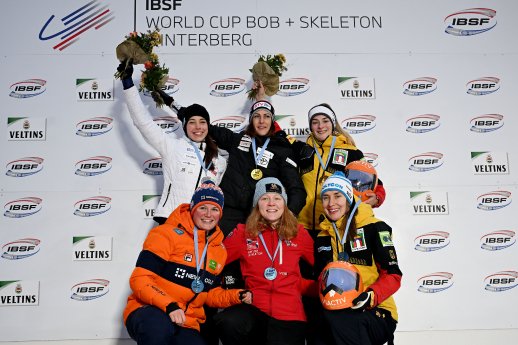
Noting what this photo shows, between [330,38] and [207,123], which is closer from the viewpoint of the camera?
[207,123]

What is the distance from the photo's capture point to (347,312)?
8.68ft

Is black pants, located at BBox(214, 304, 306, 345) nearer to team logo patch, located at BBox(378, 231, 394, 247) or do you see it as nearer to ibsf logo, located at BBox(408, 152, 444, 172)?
team logo patch, located at BBox(378, 231, 394, 247)

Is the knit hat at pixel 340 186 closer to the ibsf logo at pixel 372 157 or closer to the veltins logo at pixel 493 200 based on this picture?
the ibsf logo at pixel 372 157

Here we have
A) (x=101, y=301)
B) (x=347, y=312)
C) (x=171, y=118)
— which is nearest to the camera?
(x=347, y=312)

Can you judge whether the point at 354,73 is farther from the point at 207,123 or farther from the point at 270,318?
the point at 270,318

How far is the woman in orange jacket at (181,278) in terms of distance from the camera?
262 cm

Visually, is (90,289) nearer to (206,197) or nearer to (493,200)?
(206,197)

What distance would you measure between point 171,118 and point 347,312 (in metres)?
2.56

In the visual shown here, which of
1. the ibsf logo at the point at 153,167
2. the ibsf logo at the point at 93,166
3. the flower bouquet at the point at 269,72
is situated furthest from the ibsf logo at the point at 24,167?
the flower bouquet at the point at 269,72

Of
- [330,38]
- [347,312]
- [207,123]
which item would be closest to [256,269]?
[347,312]

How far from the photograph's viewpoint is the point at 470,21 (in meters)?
4.71

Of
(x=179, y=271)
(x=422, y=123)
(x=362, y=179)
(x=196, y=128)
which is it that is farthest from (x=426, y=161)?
(x=179, y=271)

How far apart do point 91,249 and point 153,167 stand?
0.85 m

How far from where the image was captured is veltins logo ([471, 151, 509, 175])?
4488mm
